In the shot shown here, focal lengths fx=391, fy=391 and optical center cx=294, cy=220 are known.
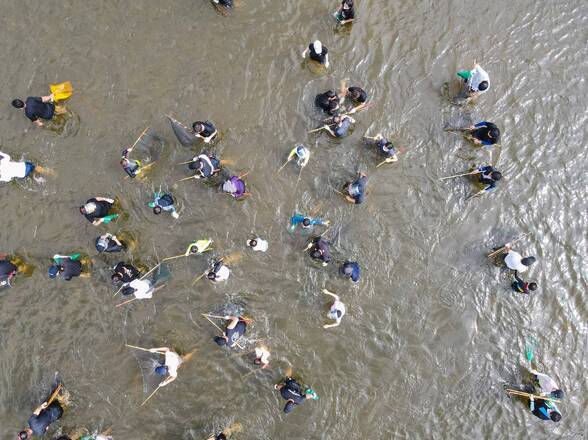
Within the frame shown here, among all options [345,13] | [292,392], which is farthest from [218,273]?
[345,13]

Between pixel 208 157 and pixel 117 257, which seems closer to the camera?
pixel 208 157

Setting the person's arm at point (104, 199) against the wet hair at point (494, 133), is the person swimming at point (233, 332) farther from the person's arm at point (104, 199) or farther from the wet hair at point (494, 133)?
the wet hair at point (494, 133)

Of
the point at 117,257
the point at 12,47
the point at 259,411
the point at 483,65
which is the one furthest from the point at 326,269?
the point at 12,47

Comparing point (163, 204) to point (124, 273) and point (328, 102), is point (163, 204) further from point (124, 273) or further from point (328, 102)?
point (328, 102)

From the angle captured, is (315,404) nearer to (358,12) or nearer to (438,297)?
(438,297)

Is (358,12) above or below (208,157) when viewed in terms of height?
above

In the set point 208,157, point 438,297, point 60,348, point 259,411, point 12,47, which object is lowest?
point 259,411

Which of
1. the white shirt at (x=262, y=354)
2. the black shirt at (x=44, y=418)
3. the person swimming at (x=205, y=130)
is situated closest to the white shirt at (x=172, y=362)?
the white shirt at (x=262, y=354)
